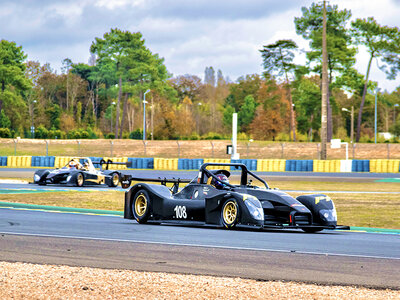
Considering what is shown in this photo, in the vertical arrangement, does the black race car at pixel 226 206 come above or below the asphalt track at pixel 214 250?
above

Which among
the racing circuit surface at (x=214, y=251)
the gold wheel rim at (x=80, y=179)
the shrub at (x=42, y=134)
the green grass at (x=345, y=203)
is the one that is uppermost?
the shrub at (x=42, y=134)

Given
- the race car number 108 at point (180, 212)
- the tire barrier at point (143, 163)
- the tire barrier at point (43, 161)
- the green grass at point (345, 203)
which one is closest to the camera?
the race car number 108 at point (180, 212)

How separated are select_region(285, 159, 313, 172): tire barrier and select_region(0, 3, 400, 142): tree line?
24.3 m

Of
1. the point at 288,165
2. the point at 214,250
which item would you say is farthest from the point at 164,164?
the point at 214,250

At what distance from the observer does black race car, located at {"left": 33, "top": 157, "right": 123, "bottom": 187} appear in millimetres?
29219

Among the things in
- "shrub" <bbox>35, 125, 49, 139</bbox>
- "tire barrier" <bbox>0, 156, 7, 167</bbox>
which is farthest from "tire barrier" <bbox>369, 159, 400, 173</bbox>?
"shrub" <bbox>35, 125, 49, 139</bbox>

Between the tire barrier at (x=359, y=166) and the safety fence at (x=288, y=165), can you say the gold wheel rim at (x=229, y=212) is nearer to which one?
the safety fence at (x=288, y=165)

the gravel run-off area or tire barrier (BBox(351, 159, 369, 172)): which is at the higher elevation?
tire barrier (BBox(351, 159, 369, 172))

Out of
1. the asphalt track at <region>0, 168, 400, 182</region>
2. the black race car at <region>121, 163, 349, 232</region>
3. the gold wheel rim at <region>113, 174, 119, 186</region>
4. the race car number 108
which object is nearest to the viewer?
the black race car at <region>121, 163, 349, 232</region>

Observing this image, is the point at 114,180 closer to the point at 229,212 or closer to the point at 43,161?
the point at 229,212

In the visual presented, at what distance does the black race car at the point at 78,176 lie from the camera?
29219mm

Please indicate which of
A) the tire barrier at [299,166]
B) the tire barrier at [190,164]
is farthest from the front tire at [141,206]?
the tire barrier at [190,164]

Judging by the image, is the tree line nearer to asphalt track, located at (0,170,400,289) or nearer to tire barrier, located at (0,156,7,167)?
tire barrier, located at (0,156,7,167)

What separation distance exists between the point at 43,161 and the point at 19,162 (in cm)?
236
